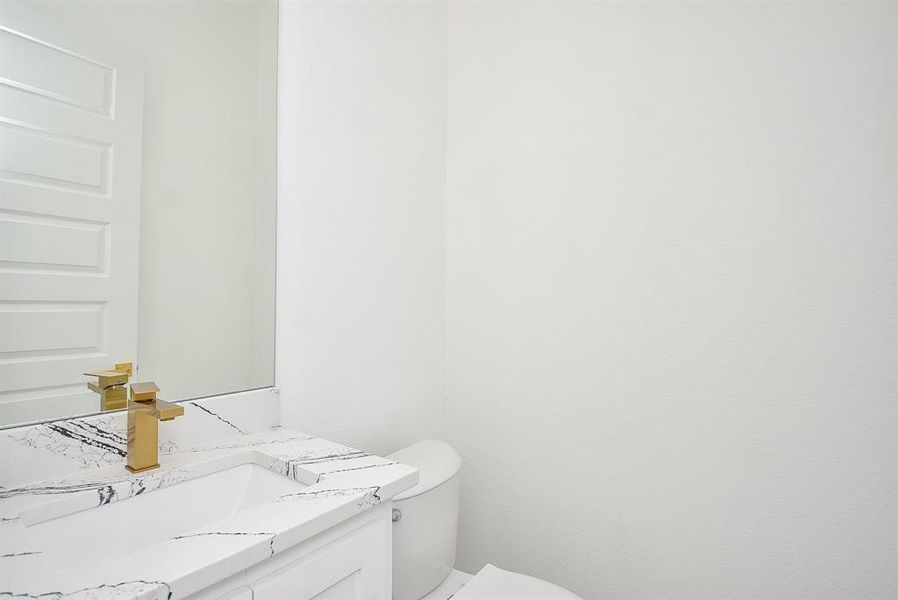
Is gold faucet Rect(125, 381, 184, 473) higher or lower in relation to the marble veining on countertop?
higher

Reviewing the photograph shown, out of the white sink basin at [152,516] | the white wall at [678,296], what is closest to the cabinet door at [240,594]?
the white sink basin at [152,516]

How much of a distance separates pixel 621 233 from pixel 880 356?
2.18 ft

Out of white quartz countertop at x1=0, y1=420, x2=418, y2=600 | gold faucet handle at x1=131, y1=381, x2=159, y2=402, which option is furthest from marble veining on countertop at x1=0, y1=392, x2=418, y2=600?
gold faucet handle at x1=131, y1=381, x2=159, y2=402

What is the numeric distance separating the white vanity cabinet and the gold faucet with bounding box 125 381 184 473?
366 mm

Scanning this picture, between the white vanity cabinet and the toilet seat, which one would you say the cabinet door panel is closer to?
the white vanity cabinet

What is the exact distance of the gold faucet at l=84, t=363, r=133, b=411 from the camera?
2.78 feet

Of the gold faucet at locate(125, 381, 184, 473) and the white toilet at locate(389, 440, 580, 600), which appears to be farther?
the white toilet at locate(389, 440, 580, 600)

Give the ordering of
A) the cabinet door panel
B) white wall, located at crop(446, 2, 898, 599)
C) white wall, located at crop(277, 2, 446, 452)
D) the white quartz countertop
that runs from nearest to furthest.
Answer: the white quartz countertop < the cabinet door panel < white wall, located at crop(446, 2, 898, 599) < white wall, located at crop(277, 2, 446, 452)

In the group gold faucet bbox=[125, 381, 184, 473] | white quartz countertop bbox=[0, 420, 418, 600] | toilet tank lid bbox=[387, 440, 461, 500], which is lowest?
toilet tank lid bbox=[387, 440, 461, 500]

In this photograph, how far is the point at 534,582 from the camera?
3.84 ft

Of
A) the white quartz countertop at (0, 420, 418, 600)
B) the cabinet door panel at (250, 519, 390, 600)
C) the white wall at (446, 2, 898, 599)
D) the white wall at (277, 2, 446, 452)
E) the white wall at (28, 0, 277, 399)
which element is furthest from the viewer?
the white wall at (277, 2, 446, 452)

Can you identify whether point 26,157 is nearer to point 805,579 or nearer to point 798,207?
point 798,207

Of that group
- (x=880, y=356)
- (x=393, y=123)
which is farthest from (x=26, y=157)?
(x=880, y=356)

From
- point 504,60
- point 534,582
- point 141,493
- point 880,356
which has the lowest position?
point 534,582
